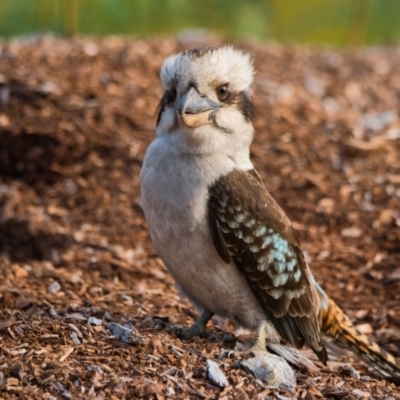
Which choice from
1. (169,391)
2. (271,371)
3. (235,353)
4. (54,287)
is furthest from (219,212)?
(54,287)

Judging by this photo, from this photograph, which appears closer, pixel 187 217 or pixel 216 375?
pixel 216 375

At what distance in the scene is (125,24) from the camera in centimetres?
1392

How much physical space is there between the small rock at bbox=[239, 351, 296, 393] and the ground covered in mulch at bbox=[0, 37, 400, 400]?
0.24 ft

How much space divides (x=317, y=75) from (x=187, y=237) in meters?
6.84

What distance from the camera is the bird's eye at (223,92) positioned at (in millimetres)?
5786

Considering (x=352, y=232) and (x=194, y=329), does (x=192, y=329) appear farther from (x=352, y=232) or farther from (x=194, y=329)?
(x=352, y=232)

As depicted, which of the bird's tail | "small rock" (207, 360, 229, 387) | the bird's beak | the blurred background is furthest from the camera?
the blurred background

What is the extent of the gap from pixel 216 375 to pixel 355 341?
1.68m

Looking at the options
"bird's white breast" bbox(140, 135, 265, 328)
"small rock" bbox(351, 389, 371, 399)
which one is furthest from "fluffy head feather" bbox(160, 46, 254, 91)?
"small rock" bbox(351, 389, 371, 399)

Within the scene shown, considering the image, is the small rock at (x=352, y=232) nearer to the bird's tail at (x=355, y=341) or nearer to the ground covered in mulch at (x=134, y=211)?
the ground covered in mulch at (x=134, y=211)

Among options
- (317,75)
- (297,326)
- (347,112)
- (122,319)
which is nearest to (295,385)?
(297,326)

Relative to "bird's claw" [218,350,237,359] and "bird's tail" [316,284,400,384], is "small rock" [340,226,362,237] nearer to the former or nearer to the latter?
"bird's tail" [316,284,400,384]

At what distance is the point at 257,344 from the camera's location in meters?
5.88

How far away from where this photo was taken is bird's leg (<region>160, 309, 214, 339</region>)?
6.09 metres
